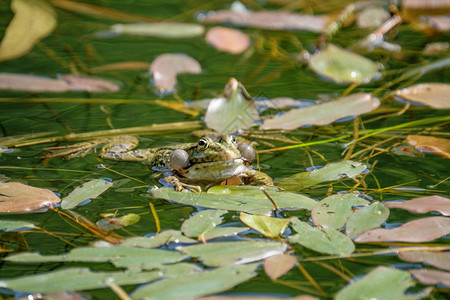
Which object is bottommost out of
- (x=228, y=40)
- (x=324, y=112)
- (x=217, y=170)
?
(x=217, y=170)

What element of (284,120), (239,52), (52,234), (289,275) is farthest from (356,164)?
(239,52)

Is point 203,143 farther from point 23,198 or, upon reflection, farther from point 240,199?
point 23,198

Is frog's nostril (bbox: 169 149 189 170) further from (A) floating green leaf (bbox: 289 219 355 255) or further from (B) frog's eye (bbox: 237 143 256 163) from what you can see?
(A) floating green leaf (bbox: 289 219 355 255)

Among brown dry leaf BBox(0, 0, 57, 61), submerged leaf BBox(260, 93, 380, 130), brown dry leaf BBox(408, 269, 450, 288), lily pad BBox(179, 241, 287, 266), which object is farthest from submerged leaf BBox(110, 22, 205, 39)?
brown dry leaf BBox(408, 269, 450, 288)

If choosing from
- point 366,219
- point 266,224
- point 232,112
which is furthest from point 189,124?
point 366,219

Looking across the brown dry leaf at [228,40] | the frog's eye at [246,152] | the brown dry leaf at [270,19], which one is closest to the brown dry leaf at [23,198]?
the frog's eye at [246,152]

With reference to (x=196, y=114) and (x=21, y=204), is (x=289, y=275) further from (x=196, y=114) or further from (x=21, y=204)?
(x=196, y=114)
